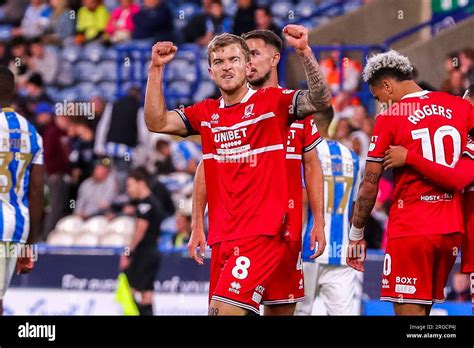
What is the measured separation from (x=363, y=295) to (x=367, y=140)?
242cm

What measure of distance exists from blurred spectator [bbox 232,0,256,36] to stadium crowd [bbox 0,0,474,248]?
15 millimetres

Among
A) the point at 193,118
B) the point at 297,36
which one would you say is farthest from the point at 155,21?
the point at 297,36

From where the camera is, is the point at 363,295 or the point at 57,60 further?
the point at 57,60

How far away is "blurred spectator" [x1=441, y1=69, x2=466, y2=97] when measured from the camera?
14.1 metres

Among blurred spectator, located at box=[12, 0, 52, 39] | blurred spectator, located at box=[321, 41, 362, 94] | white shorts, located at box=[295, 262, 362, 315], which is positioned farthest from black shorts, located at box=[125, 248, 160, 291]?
blurred spectator, located at box=[12, 0, 52, 39]

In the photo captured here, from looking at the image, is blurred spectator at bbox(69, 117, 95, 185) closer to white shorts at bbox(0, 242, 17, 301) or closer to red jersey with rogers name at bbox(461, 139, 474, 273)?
white shorts at bbox(0, 242, 17, 301)

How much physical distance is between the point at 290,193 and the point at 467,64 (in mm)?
6843

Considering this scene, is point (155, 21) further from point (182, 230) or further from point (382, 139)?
point (382, 139)

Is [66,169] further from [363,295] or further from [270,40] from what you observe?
[270,40]

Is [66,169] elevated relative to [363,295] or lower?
elevated

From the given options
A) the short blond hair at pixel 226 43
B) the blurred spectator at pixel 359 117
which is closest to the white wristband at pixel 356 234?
the short blond hair at pixel 226 43

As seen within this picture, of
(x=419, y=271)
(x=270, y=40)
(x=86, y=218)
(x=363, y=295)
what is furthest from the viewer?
(x=86, y=218)
